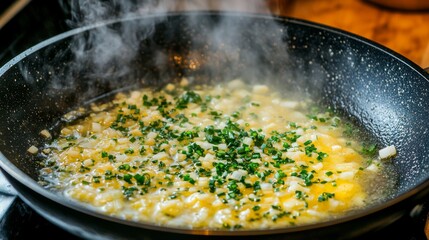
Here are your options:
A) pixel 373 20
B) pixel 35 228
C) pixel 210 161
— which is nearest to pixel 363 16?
pixel 373 20

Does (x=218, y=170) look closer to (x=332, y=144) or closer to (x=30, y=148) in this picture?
(x=332, y=144)

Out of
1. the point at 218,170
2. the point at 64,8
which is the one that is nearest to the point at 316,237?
the point at 218,170

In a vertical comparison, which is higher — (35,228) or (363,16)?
(363,16)

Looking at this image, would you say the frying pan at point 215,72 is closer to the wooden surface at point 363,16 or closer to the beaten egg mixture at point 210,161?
the beaten egg mixture at point 210,161

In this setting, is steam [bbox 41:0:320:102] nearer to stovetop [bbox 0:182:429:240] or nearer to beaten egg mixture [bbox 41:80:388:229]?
beaten egg mixture [bbox 41:80:388:229]

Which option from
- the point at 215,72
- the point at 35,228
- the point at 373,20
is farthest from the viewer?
the point at 373,20

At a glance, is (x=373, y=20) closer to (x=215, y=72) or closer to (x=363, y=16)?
(x=363, y=16)
